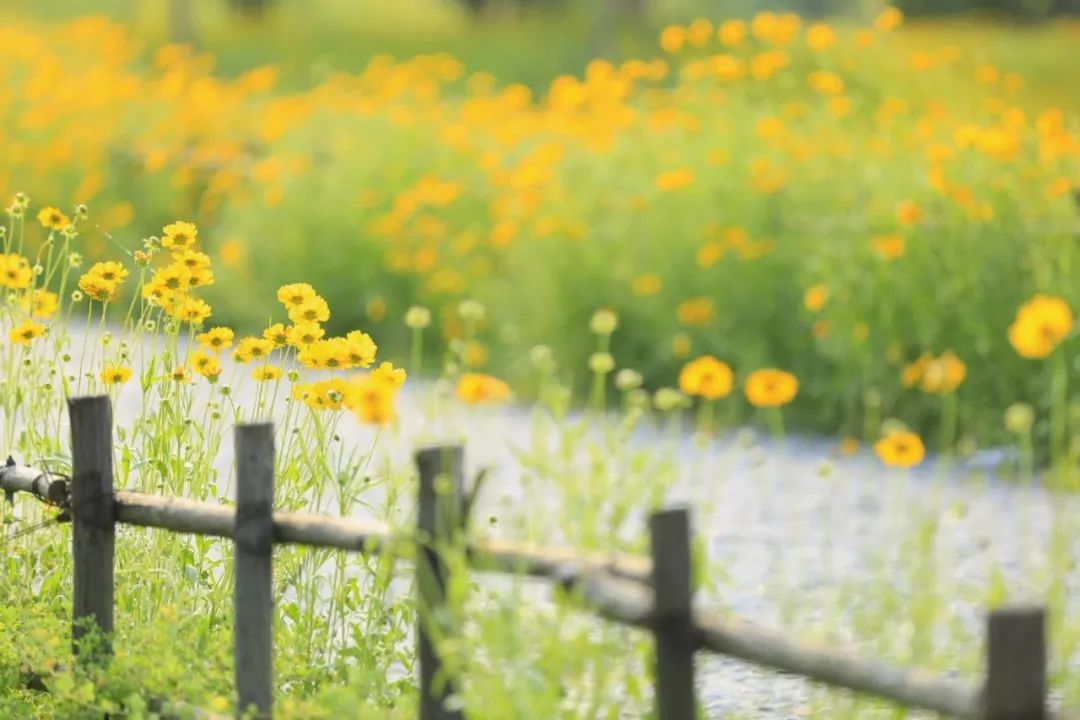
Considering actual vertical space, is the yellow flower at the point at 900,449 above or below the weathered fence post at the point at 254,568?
above

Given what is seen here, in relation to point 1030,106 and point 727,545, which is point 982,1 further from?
point 727,545

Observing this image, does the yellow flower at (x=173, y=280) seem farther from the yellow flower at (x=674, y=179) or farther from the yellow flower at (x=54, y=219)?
the yellow flower at (x=674, y=179)

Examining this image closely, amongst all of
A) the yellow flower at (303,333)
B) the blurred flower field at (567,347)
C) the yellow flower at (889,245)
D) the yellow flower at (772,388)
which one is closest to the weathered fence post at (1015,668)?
the blurred flower field at (567,347)

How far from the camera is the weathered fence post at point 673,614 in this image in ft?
7.97

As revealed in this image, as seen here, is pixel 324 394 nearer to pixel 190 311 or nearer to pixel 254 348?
pixel 254 348

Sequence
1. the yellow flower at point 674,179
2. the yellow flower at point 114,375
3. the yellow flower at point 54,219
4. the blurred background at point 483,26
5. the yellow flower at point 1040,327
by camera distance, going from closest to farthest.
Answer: the yellow flower at point 1040,327 < the yellow flower at point 114,375 < the yellow flower at point 54,219 < the yellow flower at point 674,179 < the blurred background at point 483,26

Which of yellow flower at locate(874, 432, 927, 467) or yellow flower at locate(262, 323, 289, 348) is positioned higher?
yellow flower at locate(262, 323, 289, 348)

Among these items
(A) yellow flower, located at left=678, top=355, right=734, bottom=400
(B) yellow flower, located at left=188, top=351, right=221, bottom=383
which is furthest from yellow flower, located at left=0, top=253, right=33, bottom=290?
(A) yellow flower, located at left=678, top=355, right=734, bottom=400

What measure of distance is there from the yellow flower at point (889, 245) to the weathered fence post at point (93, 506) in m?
3.95

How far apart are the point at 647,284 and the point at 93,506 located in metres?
4.47

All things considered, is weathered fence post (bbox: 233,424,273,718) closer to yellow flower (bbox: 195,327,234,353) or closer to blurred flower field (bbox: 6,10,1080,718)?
blurred flower field (bbox: 6,10,1080,718)

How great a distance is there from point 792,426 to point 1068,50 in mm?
16590

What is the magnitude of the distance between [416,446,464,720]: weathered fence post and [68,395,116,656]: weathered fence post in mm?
857

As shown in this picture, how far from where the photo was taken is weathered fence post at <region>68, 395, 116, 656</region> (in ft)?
11.0
